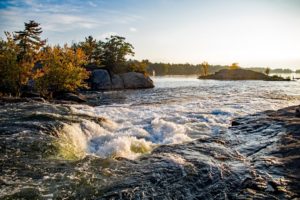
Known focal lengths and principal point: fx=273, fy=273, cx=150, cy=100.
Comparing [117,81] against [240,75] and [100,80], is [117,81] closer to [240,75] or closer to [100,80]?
[100,80]

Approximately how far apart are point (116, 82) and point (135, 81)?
3.37 metres

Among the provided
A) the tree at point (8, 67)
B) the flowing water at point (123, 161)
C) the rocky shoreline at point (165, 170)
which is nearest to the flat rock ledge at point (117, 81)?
the tree at point (8, 67)

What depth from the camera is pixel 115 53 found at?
49062 mm

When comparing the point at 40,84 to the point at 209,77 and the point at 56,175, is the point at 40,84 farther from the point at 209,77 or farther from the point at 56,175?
the point at 209,77

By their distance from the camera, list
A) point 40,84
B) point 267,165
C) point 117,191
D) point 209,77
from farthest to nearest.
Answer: point 209,77, point 40,84, point 267,165, point 117,191

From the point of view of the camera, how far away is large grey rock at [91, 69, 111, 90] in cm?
4128

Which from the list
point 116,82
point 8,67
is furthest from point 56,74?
point 116,82

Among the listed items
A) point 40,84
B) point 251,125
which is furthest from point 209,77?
point 251,125

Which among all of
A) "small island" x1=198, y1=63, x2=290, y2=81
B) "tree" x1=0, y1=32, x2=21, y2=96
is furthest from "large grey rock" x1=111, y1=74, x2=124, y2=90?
"small island" x1=198, y1=63, x2=290, y2=81

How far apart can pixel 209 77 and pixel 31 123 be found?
78118 mm

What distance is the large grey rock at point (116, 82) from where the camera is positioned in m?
42.9

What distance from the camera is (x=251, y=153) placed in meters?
8.11

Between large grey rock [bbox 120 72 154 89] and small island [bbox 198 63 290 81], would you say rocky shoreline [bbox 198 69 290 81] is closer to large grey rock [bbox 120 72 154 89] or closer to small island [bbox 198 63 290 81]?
small island [bbox 198 63 290 81]

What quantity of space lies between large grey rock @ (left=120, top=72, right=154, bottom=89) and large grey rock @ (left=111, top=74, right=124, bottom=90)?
707 millimetres
